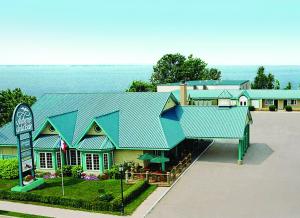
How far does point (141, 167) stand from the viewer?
117 ft

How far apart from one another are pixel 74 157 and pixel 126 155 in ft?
16.9

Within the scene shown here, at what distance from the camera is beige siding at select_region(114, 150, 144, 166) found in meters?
35.8

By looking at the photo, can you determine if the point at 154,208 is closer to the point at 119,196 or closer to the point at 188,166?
the point at 119,196

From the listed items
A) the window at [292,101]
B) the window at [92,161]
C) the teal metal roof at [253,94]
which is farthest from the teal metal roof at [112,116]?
the window at [292,101]

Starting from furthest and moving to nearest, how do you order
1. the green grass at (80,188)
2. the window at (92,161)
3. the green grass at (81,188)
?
→ the window at (92,161) → the green grass at (80,188) → the green grass at (81,188)

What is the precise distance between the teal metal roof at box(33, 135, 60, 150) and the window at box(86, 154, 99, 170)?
124 inches

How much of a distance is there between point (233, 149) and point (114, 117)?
15.0 m

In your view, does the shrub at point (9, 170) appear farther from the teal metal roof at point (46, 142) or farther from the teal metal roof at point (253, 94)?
the teal metal roof at point (253, 94)

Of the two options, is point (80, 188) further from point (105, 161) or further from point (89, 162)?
point (105, 161)

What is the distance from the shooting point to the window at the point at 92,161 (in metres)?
35.4

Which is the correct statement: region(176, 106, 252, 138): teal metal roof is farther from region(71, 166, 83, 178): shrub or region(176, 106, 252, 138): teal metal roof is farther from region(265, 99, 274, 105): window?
region(265, 99, 274, 105): window

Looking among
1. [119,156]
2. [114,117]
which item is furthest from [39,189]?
[114,117]

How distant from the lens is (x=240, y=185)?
1227 inches

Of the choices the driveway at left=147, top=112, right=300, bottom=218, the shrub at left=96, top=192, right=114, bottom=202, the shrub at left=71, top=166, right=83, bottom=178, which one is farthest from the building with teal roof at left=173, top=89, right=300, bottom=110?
the shrub at left=96, top=192, right=114, bottom=202
